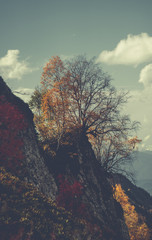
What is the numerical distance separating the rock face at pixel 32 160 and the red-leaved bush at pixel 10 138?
2.74 feet

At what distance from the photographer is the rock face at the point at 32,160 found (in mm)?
11789

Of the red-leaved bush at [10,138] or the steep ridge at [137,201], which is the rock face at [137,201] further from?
the red-leaved bush at [10,138]

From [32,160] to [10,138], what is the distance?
271cm

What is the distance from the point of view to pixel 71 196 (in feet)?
43.8

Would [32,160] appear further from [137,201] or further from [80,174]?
[137,201]

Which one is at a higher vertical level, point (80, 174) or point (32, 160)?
point (32, 160)

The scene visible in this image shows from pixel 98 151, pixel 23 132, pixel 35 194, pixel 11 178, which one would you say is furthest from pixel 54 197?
pixel 98 151

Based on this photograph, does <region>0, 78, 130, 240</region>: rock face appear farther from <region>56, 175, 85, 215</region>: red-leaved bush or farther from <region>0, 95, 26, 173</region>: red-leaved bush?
<region>0, 95, 26, 173</region>: red-leaved bush

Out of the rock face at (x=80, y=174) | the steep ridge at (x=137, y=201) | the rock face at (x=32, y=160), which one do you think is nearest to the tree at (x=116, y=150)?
the rock face at (x=80, y=174)

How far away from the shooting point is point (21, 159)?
458 inches

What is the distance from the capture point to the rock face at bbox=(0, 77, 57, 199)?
1179 cm

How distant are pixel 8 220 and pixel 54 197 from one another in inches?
263


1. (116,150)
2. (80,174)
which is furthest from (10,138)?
(116,150)

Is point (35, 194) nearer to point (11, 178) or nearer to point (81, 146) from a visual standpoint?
point (11, 178)
